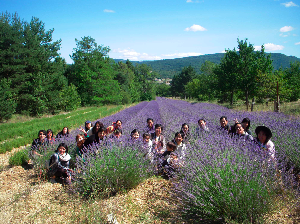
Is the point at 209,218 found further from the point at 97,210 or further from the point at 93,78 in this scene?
the point at 93,78

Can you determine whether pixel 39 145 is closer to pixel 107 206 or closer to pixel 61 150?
pixel 61 150

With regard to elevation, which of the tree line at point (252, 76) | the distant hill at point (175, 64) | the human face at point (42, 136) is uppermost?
the distant hill at point (175, 64)

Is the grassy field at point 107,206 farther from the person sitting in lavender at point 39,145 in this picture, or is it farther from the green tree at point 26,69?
the green tree at point 26,69

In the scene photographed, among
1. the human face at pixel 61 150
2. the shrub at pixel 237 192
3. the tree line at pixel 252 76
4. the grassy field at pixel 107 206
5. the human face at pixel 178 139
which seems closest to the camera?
the shrub at pixel 237 192

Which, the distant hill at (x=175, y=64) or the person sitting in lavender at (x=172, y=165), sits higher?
the distant hill at (x=175, y=64)

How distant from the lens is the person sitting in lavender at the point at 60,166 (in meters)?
3.91

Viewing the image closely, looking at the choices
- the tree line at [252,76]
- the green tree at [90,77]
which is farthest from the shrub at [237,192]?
the green tree at [90,77]

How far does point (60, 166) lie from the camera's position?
12.8 ft

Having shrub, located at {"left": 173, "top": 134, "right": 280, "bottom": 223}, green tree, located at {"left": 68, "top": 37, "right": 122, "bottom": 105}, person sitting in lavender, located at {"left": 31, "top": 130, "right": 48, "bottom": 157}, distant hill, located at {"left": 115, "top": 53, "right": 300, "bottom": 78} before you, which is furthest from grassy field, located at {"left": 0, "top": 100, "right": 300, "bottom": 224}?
distant hill, located at {"left": 115, "top": 53, "right": 300, "bottom": 78}

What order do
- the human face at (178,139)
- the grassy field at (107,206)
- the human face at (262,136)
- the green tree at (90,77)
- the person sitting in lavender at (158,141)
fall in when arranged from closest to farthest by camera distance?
the grassy field at (107,206) → the human face at (262,136) → the human face at (178,139) → the person sitting in lavender at (158,141) → the green tree at (90,77)

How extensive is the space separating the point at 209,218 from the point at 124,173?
1422mm

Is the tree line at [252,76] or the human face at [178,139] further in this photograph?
the tree line at [252,76]

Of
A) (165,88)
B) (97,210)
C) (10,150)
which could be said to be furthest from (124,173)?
(165,88)

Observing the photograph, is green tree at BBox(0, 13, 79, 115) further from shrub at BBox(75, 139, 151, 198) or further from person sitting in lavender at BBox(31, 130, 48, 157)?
shrub at BBox(75, 139, 151, 198)
